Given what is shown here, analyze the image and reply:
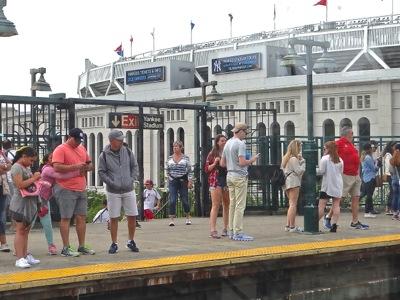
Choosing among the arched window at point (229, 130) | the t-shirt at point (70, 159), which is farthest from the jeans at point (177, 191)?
the t-shirt at point (70, 159)

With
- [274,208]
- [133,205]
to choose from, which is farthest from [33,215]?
[274,208]

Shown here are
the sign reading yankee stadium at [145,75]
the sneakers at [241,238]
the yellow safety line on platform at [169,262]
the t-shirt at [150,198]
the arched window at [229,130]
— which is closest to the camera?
the yellow safety line on platform at [169,262]

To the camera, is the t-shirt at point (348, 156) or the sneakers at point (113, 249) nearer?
the sneakers at point (113, 249)

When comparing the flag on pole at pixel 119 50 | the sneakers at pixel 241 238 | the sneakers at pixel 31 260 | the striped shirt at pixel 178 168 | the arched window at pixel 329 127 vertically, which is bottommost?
the sneakers at pixel 241 238

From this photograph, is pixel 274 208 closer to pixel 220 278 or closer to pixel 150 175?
pixel 220 278

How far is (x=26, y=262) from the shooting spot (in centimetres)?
820

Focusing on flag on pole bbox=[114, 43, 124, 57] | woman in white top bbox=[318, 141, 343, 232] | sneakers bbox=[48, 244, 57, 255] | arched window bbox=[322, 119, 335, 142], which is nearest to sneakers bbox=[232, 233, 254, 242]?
woman in white top bbox=[318, 141, 343, 232]

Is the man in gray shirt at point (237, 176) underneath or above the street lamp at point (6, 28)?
underneath

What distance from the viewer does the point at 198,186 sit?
15.8 m

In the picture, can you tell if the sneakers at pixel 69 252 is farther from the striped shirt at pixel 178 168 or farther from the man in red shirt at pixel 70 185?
the striped shirt at pixel 178 168

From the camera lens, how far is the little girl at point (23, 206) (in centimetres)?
838

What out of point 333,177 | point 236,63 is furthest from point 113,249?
point 236,63

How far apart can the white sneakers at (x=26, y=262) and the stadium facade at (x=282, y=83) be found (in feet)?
118

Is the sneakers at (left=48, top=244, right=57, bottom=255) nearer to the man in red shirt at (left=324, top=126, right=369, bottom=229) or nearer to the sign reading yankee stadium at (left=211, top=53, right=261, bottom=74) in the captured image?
the man in red shirt at (left=324, top=126, right=369, bottom=229)
